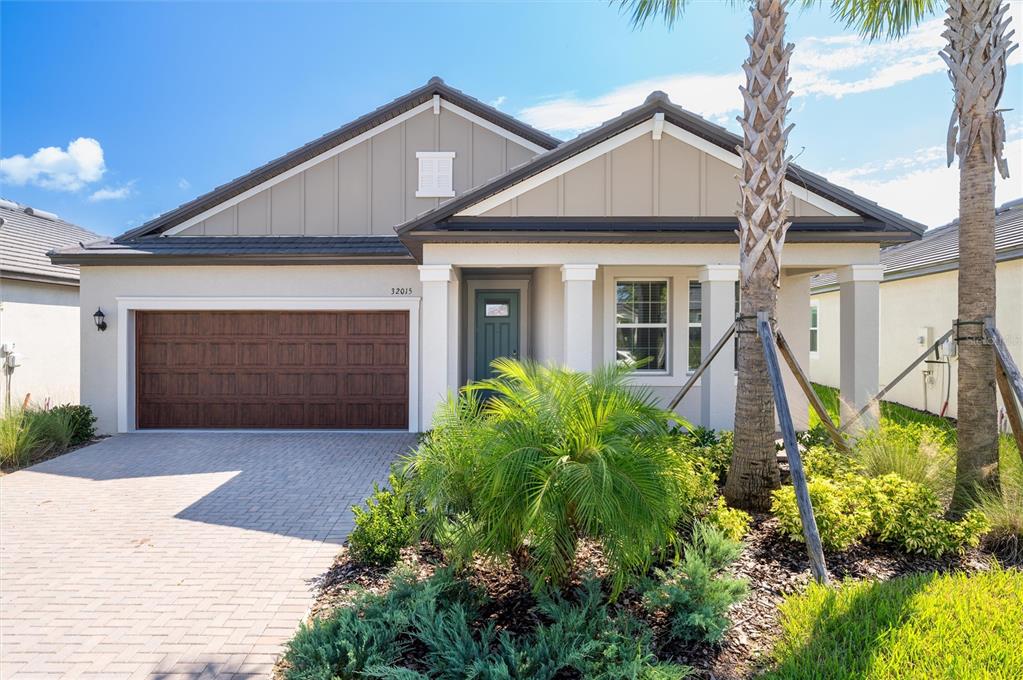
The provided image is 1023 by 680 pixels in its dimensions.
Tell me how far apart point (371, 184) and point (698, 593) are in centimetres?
1007

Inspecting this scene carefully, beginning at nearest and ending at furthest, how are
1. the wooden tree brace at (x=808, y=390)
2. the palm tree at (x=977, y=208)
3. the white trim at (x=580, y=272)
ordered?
the palm tree at (x=977, y=208), the wooden tree brace at (x=808, y=390), the white trim at (x=580, y=272)

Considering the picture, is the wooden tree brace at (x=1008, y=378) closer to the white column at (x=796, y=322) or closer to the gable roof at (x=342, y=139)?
the white column at (x=796, y=322)

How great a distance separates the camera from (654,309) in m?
9.62

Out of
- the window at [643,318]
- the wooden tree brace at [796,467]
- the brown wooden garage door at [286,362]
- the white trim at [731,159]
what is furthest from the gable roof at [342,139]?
the wooden tree brace at [796,467]

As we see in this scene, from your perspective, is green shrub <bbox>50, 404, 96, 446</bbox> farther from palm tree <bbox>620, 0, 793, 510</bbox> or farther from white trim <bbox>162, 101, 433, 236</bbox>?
palm tree <bbox>620, 0, 793, 510</bbox>

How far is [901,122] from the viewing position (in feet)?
31.8

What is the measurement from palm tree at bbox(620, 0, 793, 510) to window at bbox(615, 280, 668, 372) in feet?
Answer: 14.4

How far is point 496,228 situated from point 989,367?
584 centimetres

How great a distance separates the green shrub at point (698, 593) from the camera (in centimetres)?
297

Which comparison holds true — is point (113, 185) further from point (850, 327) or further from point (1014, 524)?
point (1014, 524)

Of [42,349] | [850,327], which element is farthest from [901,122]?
[42,349]

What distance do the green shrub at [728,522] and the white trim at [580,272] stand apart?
4318mm

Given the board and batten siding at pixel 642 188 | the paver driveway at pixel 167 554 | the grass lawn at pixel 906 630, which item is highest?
the board and batten siding at pixel 642 188

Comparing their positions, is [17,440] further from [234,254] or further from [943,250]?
[943,250]
